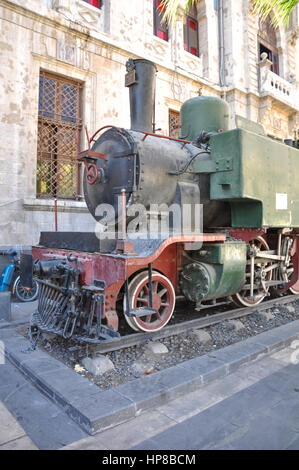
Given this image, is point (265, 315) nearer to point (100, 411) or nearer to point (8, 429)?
point (100, 411)

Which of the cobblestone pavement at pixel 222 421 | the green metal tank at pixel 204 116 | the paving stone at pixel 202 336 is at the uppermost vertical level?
the green metal tank at pixel 204 116

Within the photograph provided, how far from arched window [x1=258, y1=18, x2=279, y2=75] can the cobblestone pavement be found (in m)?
16.0

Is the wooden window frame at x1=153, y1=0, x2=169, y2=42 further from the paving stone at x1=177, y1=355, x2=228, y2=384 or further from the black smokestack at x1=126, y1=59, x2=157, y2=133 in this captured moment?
the paving stone at x1=177, y1=355, x2=228, y2=384

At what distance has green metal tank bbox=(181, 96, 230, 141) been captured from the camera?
17.4 feet

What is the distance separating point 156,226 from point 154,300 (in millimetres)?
838

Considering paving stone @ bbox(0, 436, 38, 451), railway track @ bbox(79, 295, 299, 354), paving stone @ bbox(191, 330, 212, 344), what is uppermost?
railway track @ bbox(79, 295, 299, 354)

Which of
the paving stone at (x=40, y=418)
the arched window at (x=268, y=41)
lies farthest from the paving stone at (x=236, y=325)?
the arched window at (x=268, y=41)

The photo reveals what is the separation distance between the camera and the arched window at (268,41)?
14.6 metres

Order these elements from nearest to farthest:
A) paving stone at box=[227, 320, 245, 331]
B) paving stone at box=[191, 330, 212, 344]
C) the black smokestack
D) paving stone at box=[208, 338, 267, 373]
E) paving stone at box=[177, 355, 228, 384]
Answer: paving stone at box=[177, 355, 228, 384] → paving stone at box=[208, 338, 267, 373] → paving stone at box=[191, 330, 212, 344] → paving stone at box=[227, 320, 245, 331] → the black smokestack

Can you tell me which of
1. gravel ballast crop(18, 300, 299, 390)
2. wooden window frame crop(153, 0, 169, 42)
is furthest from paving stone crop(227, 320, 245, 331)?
wooden window frame crop(153, 0, 169, 42)

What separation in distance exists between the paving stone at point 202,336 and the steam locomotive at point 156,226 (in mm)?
374

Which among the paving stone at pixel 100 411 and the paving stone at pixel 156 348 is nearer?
the paving stone at pixel 100 411
